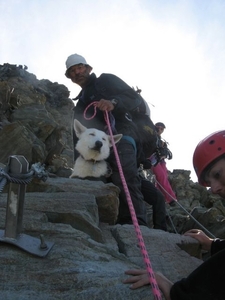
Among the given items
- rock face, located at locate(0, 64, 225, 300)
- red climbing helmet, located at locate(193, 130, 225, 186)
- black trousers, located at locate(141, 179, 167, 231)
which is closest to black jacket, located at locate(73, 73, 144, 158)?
black trousers, located at locate(141, 179, 167, 231)

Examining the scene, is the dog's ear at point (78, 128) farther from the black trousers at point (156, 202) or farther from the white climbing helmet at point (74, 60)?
the black trousers at point (156, 202)

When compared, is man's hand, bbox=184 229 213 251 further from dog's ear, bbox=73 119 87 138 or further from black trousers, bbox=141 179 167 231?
dog's ear, bbox=73 119 87 138

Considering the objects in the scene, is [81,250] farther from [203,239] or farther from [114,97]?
[114,97]

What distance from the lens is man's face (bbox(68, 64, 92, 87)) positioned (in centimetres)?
791

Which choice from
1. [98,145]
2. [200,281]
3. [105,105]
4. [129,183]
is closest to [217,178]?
[200,281]

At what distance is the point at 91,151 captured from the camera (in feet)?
26.1

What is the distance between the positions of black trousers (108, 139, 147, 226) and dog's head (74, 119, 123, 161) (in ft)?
2.20

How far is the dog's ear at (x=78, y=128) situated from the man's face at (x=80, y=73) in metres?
0.86

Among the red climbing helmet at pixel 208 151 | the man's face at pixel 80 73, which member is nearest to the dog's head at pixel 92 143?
the man's face at pixel 80 73

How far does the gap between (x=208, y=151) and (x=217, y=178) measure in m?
0.50

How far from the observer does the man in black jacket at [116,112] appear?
6.25 metres

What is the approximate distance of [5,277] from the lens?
2.50 meters

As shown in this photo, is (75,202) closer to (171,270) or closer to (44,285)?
(171,270)

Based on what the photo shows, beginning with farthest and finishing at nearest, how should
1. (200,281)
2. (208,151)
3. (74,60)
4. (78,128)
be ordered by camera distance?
(78,128), (74,60), (208,151), (200,281)
